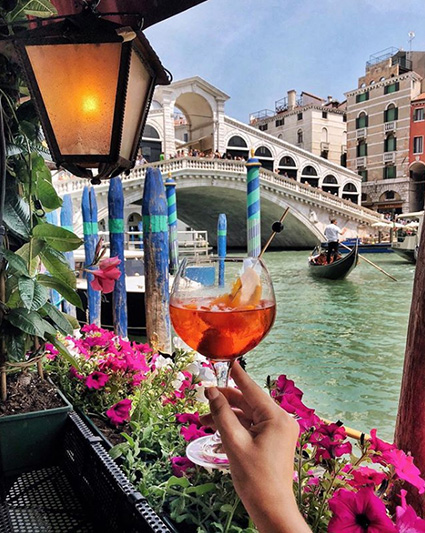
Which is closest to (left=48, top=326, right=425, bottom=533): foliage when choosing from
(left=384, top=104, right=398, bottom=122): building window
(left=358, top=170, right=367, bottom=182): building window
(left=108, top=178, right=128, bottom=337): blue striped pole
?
(left=108, top=178, right=128, bottom=337): blue striped pole

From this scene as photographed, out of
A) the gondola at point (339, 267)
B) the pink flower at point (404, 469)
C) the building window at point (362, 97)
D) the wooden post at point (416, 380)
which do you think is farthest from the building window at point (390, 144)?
the pink flower at point (404, 469)

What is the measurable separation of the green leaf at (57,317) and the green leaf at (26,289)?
12 centimetres

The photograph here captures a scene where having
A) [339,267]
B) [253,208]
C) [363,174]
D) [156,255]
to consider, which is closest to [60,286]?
[156,255]

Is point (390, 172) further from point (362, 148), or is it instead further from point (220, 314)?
point (220, 314)

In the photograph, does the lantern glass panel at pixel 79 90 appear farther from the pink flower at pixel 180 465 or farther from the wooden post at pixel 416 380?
the wooden post at pixel 416 380

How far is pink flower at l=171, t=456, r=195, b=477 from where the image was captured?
0.64 m

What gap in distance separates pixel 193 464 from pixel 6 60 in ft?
2.93

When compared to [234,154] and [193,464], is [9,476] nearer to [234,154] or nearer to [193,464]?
[193,464]

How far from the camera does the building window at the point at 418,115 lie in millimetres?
24984

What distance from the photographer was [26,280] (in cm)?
85

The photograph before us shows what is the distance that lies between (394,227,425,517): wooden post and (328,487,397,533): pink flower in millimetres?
774

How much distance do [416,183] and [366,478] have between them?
28.0 m

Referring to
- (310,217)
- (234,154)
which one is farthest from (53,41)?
(234,154)

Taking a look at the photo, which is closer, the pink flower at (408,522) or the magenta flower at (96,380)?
the pink flower at (408,522)
